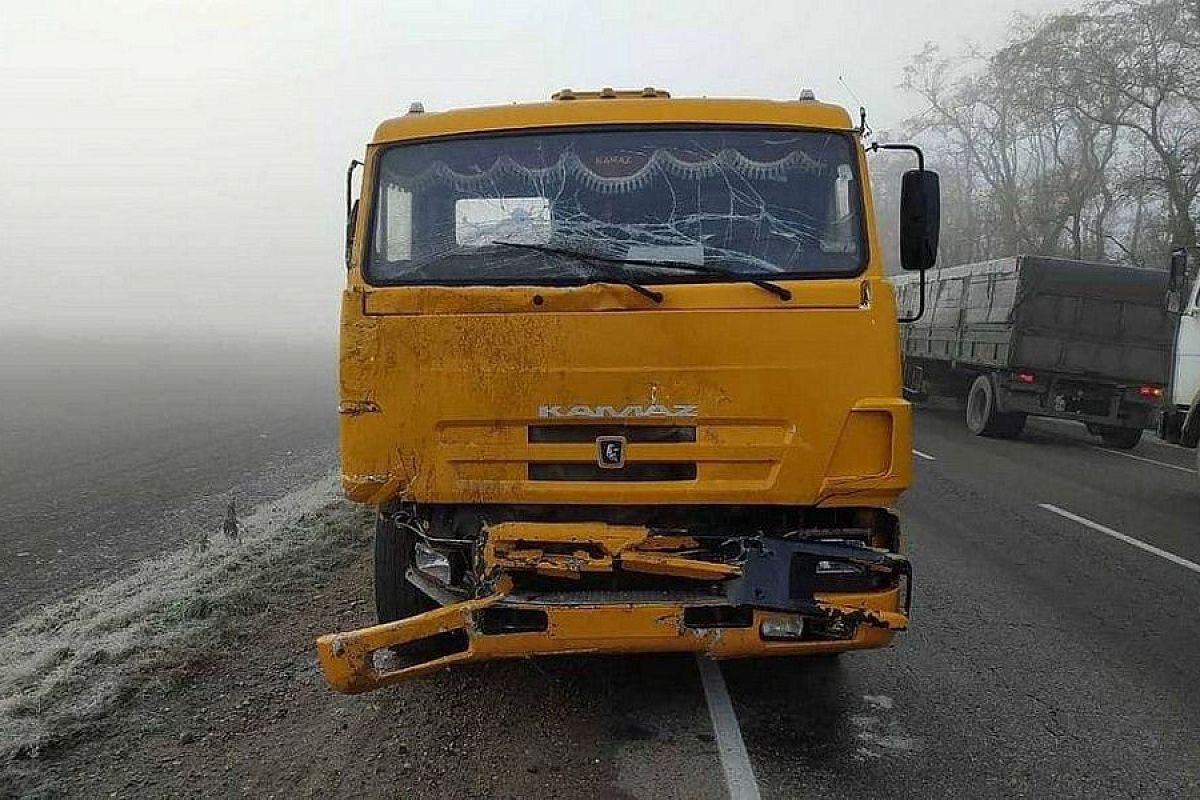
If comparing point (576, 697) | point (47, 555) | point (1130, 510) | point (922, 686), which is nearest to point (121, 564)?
point (47, 555)

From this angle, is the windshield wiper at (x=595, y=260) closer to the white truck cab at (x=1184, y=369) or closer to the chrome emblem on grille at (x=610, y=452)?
the chrome emblem on grille at (x=610, y=452)

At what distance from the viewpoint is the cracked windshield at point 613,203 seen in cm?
395

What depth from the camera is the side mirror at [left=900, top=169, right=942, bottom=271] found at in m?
4.19

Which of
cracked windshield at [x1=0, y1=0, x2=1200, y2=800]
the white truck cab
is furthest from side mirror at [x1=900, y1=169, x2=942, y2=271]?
the white truck cab

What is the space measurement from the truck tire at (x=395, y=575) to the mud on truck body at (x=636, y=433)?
0.64 feet

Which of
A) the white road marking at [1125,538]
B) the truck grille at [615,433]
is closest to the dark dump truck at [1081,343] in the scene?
the white road marking at [1125,538]

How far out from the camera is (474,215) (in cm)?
411

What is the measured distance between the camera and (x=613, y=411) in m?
3.62

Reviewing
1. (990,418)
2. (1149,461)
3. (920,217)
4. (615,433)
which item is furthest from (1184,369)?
(615,433)

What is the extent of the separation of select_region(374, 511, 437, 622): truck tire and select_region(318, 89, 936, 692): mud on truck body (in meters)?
0.20

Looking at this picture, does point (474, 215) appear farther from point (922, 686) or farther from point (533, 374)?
point (922, 686)

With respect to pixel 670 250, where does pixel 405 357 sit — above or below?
below

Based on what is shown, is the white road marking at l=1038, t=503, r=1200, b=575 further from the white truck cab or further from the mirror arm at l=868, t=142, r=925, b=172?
the mirror arm at l=868, t=142, r=925, b=172

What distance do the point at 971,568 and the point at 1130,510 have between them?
333 cm
